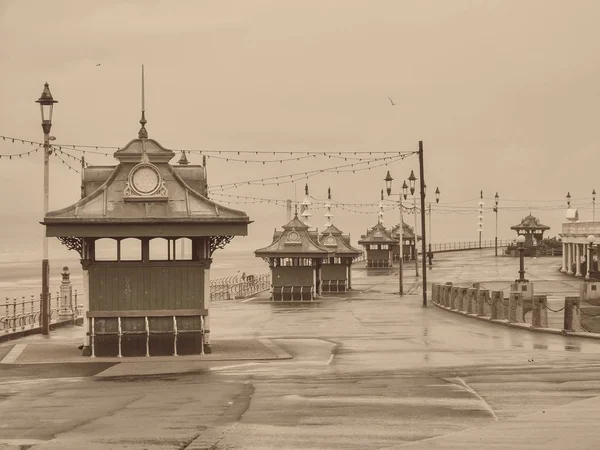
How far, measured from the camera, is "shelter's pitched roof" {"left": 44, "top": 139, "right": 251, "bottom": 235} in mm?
27344

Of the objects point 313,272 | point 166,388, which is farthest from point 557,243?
point 166,388

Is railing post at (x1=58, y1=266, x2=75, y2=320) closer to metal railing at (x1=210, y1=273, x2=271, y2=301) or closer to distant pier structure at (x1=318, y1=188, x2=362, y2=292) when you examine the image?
metal railing at (x1=210, y1=273, x2=271, y2=301)

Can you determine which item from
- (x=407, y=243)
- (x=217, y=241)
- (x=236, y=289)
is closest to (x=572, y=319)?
(x=217, y=241)

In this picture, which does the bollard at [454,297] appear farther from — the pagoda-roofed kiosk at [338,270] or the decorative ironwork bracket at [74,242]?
the decorative ironwork bracket at [74,242]

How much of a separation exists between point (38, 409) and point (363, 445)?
5.60 m

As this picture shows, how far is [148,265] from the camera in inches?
1106

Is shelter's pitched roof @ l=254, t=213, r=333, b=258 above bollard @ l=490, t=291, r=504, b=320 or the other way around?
above

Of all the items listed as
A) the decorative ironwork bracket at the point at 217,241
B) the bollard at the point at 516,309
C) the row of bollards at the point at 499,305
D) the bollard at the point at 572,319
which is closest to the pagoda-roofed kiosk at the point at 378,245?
the row of bollards at the point at 499,305

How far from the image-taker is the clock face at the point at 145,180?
27.6m

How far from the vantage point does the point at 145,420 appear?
54.1 feet

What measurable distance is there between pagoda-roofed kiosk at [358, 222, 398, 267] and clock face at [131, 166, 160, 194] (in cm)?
7321

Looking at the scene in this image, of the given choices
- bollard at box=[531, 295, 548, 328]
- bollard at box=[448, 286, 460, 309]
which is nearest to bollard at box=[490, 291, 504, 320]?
bollard at box=[531, 295, 548, 328]

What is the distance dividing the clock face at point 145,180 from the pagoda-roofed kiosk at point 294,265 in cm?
3237

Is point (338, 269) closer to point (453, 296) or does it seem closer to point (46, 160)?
point (453, 296)
